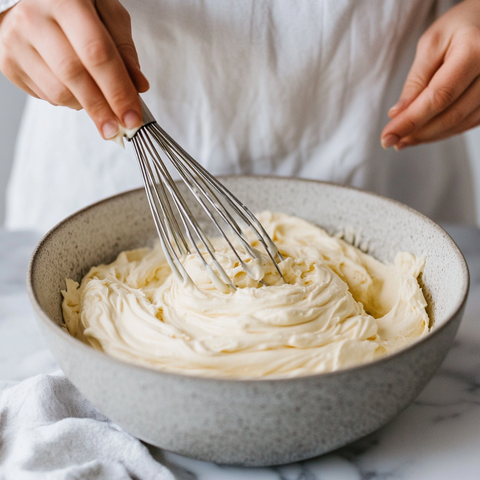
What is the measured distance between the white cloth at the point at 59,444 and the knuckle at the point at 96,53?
423 millimetres

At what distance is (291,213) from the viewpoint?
3.35ft

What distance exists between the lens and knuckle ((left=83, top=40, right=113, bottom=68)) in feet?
→ 2.03

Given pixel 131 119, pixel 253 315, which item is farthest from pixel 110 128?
pixel 253 315

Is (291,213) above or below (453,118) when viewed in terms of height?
below

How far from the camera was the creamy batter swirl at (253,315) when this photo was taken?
647mm

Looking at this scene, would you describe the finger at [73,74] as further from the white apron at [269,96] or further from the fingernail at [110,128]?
the white apron at [269,96]

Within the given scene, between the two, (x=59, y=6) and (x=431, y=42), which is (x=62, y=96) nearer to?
(x=59, y=6)

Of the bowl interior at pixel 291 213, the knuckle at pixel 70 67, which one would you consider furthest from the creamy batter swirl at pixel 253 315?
the knuckle at pixel 70 67

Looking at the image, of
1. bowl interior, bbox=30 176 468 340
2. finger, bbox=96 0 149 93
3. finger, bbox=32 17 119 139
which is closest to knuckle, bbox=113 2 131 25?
finger, bbox=96 0 149 93

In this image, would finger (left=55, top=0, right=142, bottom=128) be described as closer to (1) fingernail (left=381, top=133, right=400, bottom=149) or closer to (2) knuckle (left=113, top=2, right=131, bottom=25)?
(2) knuckle (left=113, top=2, right=131, bottom=25)

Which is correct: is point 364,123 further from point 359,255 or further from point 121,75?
point 121,75

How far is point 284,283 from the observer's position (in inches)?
30.9

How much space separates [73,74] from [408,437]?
61cm

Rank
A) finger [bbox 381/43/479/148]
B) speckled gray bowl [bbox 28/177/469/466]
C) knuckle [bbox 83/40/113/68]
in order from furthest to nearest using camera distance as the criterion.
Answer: finger [bbox 381/43/479/148], knuckle [bbox 83/40/113/68], speckled gray bowl [bbox 28/177/469/466]
